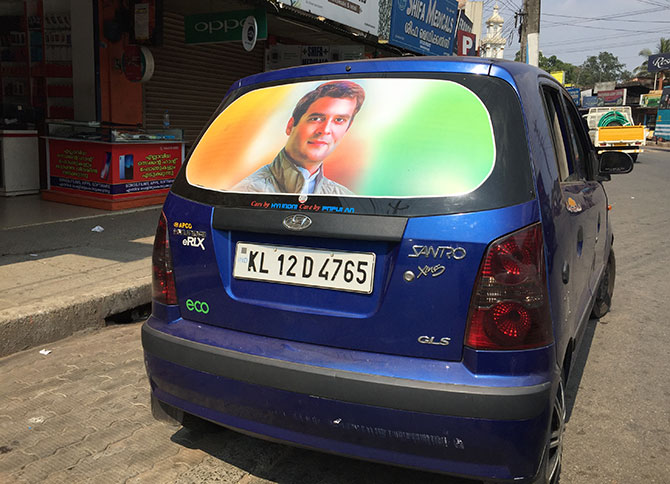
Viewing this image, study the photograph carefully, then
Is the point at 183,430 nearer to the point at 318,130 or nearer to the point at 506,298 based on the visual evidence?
the point at 318,130

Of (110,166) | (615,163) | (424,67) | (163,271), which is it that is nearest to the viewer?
(424,67)

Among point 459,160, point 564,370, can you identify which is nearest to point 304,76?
point 459,160

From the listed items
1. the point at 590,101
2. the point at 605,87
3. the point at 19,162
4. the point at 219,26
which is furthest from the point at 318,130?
the point at 605,87

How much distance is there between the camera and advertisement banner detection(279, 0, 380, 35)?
364 inches

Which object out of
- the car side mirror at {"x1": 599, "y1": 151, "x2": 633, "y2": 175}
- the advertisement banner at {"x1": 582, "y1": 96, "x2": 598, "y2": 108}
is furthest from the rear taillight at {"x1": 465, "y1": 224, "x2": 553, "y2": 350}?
the advertisement banner at {"x1": 582, "y1": 96, "x2": 598, "y2": 108}

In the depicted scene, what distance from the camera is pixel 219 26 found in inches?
369

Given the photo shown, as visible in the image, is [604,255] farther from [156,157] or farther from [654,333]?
[156,157]

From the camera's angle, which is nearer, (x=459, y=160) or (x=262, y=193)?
(x=459, y=160)

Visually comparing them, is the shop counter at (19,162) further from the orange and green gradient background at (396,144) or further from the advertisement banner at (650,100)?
the advertisement banner at (650,100)

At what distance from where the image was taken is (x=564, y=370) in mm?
2576

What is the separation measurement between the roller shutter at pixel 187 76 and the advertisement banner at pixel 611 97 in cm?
5304

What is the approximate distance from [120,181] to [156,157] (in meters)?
0.70

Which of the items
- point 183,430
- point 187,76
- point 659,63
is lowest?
point 183,430

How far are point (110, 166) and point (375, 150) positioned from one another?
6.55 metres
